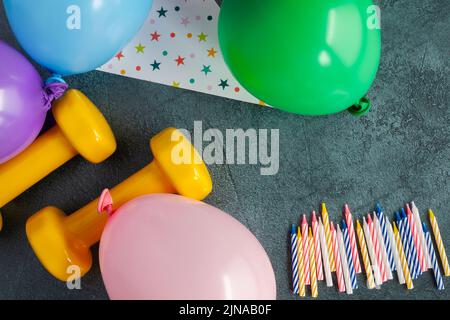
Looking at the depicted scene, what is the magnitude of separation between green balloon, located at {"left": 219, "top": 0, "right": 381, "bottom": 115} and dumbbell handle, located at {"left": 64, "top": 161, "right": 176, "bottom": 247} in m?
0.33

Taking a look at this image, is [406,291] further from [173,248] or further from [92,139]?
[92,139]

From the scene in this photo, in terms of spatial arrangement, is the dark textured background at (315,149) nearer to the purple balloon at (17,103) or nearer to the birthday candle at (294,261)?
the birthday candle at (294,261)

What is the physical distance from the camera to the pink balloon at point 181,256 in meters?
0.88

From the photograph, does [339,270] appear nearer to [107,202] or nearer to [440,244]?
[440,244]

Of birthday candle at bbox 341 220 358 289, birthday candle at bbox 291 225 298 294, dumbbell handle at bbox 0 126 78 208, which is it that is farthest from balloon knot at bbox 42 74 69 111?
birthday candle at bbox 341 220 358 289

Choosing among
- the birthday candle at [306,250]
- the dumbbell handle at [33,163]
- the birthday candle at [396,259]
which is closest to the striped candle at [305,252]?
the birthday candle at [306,250]

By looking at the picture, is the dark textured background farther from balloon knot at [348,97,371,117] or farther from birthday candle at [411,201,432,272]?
balloon knot at [348,97,371,117]

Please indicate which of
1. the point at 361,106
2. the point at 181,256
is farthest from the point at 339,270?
the point at 181,256

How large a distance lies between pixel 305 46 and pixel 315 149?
404 mm

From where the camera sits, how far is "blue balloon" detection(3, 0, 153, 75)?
3.18 feet

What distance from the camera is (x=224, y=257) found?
905 millimetres

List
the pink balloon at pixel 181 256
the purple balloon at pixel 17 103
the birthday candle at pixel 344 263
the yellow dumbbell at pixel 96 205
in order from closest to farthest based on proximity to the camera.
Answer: the pink balloon at pixel 181 256 < the purple balloon at pixel 17 103 < the yellow dumbbell at pixel 96 205 < the birthday candle at pixel 344 263

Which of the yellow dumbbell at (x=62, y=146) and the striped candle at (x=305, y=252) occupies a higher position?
the yellow dumbbell at (x=62, y=146)
